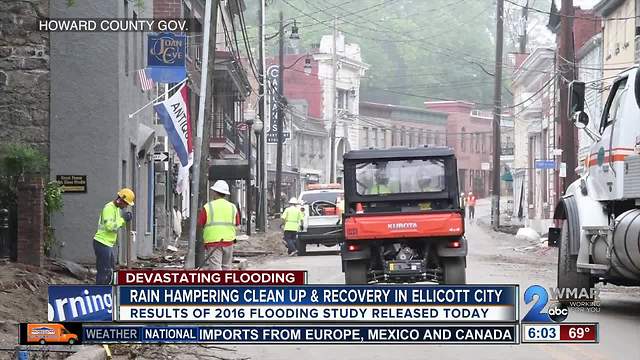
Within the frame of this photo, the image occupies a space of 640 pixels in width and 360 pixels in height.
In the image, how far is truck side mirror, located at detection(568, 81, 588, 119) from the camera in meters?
15.8

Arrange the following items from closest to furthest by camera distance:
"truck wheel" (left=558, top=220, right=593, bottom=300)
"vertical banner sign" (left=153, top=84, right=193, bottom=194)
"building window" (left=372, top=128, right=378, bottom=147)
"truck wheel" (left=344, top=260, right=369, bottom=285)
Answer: "truck wheel" (left=558, top=220, right=593, bottom=300) < "truck wheel" (left=344, top=260, right=369, bottom=285) < "vertical banner sign" (left=153, top=84, right=193, bottom=194) < "building window" (left=372, top=128, right=378, bottom=147)

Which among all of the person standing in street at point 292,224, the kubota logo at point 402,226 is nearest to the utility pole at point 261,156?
the person standing in street at point 292,224

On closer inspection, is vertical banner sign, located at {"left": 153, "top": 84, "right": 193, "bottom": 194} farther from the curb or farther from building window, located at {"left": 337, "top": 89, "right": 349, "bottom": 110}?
building window, located at {"left": 337, "top": 89, "right": 349, "bottom": 110}

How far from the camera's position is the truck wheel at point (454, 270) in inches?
707

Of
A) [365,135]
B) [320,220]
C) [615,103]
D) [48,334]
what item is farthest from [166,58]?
[365,135]

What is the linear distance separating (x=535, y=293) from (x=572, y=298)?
339 inches

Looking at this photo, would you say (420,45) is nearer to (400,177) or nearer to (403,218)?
(400,177)

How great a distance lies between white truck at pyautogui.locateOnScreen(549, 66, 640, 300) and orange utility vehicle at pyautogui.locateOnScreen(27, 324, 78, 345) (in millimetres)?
8739

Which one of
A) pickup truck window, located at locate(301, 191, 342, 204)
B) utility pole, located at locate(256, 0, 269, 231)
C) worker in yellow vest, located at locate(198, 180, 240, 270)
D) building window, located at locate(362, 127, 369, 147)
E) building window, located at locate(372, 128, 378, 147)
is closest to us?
worker in yellow vest, located at locate(198, 180, 240, 270)

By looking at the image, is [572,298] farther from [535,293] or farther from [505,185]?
[505,185]

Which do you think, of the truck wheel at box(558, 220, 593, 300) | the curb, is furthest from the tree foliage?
the curb

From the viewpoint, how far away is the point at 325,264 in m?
29.2

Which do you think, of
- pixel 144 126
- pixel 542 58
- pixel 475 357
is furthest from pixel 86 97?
pixel 542 58

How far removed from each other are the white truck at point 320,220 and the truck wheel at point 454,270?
1421 cm
